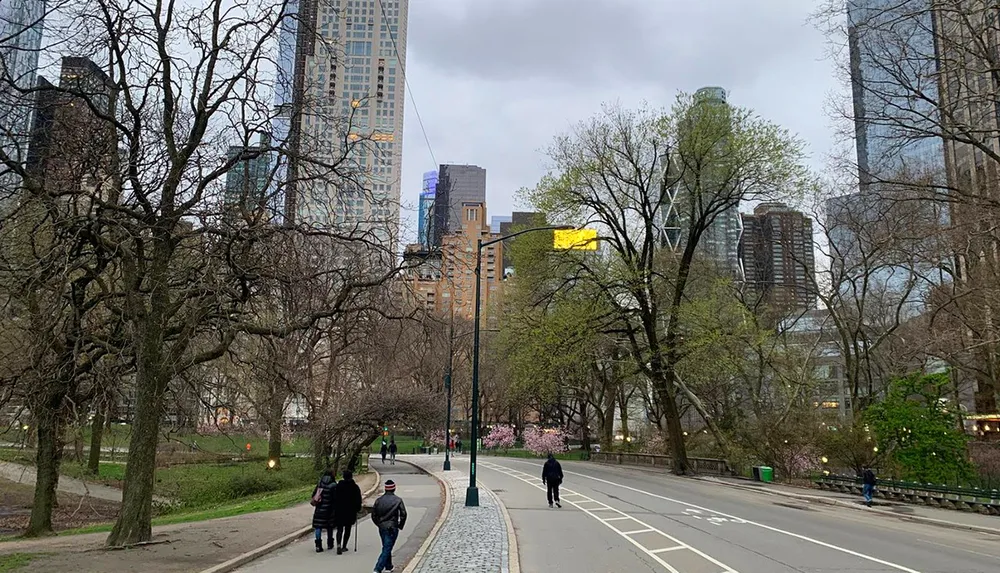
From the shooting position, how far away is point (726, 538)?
46.4ft

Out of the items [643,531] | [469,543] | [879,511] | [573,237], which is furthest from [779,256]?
[469,543]

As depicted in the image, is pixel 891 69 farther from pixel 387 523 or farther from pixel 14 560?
pixel 14 560

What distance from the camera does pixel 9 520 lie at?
2102 cm

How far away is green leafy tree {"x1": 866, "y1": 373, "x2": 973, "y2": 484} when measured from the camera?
77.5 feet

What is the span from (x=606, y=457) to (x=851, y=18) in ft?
134

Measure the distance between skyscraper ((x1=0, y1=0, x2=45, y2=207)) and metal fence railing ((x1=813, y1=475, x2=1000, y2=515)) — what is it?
26.7 meters

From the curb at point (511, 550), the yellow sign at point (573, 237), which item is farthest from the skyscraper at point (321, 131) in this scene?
the yellow sign at point (573, 237)

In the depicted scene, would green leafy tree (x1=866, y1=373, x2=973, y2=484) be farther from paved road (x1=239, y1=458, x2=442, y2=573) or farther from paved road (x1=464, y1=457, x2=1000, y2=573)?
paved road (x1=239, y1=458, x2=442, y2=573)

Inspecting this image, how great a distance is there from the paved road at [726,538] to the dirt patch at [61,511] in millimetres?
12853

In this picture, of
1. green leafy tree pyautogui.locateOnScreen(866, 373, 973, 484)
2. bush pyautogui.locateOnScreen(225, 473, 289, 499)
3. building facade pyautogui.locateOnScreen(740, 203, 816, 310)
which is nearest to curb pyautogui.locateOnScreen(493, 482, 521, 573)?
bush pyautogui.locateOnScreen(225, 473, 289, 499)

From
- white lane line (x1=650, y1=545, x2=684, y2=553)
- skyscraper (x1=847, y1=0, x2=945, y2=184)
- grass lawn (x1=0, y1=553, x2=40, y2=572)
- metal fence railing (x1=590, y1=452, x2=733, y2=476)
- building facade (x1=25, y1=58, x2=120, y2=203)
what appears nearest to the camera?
grass lawn (x1=0, y1=553, x2=40, y2=572)

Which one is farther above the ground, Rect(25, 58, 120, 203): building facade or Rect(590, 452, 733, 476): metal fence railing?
Rect(25, 58, 120, 203): building facade

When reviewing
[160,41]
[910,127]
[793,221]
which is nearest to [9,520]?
[160,41]

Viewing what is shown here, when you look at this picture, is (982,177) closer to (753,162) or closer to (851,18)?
(753,162)
